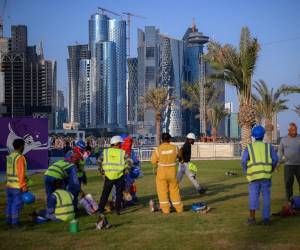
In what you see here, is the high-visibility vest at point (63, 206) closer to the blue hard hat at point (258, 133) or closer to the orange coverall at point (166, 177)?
the orange coverall at point (166, 177)

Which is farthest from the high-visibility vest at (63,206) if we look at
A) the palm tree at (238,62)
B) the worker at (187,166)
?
the palm tree at (238,62)

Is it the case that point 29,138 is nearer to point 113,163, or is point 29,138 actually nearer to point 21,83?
point 113,163

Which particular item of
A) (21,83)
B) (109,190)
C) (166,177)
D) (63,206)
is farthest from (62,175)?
(21,83)

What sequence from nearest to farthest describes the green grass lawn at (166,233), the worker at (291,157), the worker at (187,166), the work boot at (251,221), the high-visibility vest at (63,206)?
the green grass lawn at (166,233) → the work boot at (251,221) → the high-visibility vest at (63,206) → the worker at (291,157) → the worker at (187,166)

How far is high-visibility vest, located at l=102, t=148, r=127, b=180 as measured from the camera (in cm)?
1080

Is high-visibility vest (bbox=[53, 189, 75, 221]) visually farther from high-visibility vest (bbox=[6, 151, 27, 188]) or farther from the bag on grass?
high-visibility vest (bbox=[6, 151, 27, 188])

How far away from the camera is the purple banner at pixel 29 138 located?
24.9 meters

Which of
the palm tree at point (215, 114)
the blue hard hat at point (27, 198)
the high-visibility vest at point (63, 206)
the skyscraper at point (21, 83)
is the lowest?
the high-visibility vest at point (63, 206)

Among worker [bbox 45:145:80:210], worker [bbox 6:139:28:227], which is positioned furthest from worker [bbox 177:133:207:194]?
worker [bbox 6:139:28:227]

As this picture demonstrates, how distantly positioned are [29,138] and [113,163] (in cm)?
1590

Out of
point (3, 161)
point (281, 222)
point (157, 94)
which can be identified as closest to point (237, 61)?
point (3, 161)

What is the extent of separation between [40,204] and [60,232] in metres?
4.53

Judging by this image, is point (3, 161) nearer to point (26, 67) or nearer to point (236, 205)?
point (236, 205)

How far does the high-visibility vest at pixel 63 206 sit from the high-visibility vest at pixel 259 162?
3.76 meters
